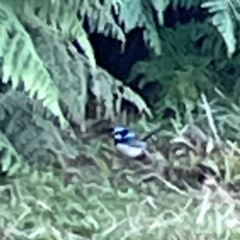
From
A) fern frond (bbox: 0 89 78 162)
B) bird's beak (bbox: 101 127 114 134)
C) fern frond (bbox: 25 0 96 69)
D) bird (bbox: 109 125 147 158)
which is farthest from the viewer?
bird's beak (bbox: 101 127 114 134)

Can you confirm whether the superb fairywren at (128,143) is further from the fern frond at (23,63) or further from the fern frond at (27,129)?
the fern frond at (23,63)

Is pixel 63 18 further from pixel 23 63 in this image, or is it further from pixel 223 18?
pixel 223 18

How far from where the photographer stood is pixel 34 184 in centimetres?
301

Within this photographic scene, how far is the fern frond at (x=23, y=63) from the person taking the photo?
2750 millimetres

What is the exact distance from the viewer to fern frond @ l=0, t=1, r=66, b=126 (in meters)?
2.75

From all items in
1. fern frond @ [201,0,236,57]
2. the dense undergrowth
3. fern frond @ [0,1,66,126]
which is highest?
fern frond @ [0,1,66,126]

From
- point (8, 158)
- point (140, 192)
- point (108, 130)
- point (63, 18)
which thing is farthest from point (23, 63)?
point (108, 130)

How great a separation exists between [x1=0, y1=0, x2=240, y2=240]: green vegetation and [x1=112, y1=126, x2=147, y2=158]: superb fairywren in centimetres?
3

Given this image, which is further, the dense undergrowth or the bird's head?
the bird's head

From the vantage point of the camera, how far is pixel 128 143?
332 cm

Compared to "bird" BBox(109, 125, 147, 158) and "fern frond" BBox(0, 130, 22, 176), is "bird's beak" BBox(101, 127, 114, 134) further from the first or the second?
"fern frond" BBox(0, 130, 22, 176)

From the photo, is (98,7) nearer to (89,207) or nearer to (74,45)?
(74,45)

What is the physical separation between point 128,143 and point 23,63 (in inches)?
26.2

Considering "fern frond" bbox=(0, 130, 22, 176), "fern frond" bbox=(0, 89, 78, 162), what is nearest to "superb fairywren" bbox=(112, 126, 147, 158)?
"fern frond" bbox=(0, 89, 78, 162)
